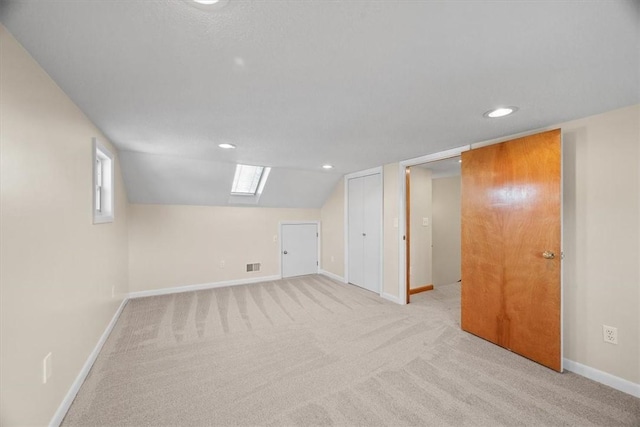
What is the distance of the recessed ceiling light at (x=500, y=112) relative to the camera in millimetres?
1857

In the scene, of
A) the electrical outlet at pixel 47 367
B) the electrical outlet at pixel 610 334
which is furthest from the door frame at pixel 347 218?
the electrical outlet at pixel 47 367

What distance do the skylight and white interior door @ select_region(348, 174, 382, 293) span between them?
5.32 feet

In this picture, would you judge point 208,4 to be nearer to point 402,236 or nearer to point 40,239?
point 40,239

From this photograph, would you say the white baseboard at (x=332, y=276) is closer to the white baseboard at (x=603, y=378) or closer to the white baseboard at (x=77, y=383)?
the white baseboard at (x=603, y=378)

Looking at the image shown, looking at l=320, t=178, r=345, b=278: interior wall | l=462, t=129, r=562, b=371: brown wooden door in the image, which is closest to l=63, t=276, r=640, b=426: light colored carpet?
l=462, t=129, r=562, b=371: brown wooden door

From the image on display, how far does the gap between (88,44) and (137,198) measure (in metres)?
3.22

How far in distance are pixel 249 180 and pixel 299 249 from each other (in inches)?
67.9

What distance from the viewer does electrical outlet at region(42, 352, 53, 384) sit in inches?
54.1

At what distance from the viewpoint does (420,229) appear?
14.0 ft

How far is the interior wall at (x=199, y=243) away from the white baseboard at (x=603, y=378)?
4.11 m

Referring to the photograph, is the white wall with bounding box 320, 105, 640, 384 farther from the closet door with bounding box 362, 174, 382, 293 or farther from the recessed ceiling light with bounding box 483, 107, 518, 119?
the closet door with bounding box 362, 174, 382, 293

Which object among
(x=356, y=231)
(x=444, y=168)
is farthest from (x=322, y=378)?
(x=444, y=168)

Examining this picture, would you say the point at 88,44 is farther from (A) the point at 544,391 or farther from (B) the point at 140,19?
(A) the point at 544,391

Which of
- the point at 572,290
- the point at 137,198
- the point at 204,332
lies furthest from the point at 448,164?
the point at 137,198
